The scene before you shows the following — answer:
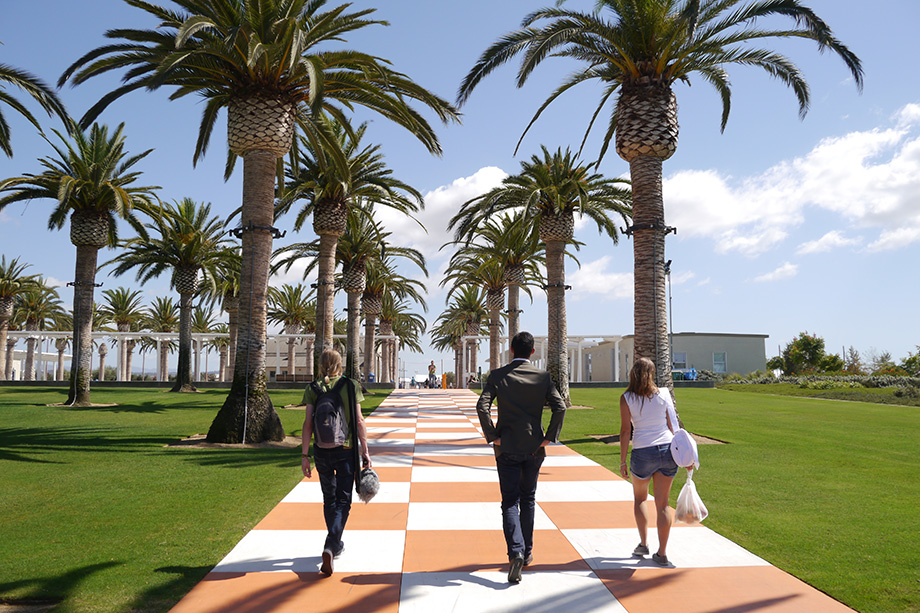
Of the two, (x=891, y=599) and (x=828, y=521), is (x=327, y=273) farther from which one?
(x=891, y=599)

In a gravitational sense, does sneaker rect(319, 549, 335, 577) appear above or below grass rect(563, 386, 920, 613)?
above

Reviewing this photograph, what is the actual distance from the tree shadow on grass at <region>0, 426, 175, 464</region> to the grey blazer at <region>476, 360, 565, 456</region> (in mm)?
8172

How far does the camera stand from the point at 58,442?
1154 centimetres

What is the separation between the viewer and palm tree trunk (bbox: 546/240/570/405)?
2097cm

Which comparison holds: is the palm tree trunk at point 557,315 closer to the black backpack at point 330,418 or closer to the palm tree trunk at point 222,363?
the black backpack at point 330,418

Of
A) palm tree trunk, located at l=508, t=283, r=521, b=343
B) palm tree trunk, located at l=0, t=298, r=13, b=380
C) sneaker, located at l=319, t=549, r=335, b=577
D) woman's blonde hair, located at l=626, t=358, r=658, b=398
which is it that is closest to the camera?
sneaker, located at l=319, t=549, r=335, b=577

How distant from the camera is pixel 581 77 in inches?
582

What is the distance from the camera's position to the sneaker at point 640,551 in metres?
5.16

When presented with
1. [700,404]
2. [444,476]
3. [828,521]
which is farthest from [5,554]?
[700,404]

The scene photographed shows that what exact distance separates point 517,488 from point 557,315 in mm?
16824

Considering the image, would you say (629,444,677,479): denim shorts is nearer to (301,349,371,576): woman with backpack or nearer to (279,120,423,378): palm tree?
(301,349,371,576): woman with backpack

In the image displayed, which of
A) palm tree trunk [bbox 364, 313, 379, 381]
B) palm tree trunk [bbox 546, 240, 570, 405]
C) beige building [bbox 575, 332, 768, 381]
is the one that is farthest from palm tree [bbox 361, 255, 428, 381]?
beige building [bbox 575, 332, 768, 381]

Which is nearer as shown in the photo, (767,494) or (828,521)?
(828,521)

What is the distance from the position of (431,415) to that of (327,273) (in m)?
6.54
